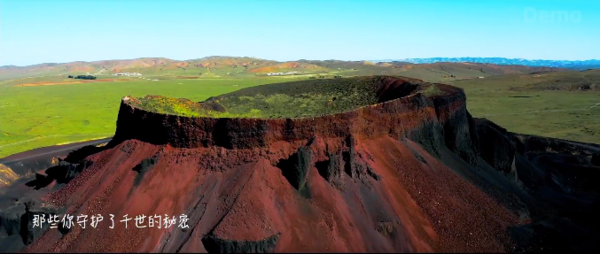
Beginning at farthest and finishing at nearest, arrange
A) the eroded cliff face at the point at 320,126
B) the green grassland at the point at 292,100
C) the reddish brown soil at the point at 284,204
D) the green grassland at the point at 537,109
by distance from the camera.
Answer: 1. the green grassland at the point at 537,109
2. the green grassland at the point at 292,100
3. the eroded cliff face at the point at 320,126
4. the reddish brown soil at the point at 284,204

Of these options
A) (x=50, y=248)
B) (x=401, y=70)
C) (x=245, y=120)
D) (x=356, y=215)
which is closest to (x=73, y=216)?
(x=50, y=248)

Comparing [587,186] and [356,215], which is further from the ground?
[356,215]

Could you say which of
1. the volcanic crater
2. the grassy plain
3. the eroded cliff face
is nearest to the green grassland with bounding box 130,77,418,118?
the volcanic crater

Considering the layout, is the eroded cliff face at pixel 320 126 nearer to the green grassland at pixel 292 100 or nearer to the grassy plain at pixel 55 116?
the green grassland at pixel 292 100

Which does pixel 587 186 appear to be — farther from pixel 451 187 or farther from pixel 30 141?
pixel 30 141

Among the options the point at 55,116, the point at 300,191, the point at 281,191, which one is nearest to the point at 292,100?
the point at 300,191

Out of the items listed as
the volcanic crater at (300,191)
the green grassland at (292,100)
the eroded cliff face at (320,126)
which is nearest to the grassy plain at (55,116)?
the green grassland at (292,100)

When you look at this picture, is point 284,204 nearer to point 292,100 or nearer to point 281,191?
point 281,191
